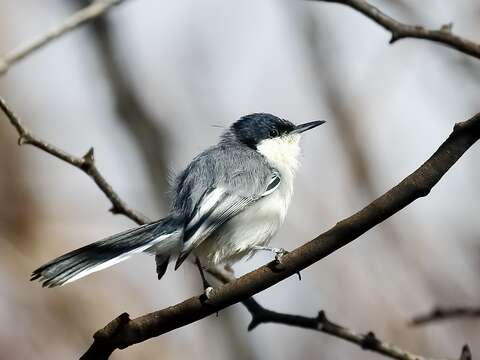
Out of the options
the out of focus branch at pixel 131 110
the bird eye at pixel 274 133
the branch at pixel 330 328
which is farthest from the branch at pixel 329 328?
the out of focus branch at pixel 131 110

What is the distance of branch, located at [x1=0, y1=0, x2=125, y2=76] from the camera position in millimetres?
2531

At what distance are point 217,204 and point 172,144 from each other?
2.85m

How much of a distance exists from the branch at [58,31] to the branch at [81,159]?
130 mm

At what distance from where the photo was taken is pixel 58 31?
2.71 metres

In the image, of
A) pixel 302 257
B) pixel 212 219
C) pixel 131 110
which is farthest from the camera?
pixel 131 110

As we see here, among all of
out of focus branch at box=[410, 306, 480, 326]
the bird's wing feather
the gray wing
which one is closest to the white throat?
the gray wing

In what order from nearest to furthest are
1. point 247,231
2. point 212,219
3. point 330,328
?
1. point 330,328
2. point 212,219
3. point 247,231

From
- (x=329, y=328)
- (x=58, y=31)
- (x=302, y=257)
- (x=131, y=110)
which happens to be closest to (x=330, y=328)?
(x=329, y=328)

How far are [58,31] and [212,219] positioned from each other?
93 centimetres

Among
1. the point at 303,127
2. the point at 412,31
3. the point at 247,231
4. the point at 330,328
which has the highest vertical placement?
the point at 303,127

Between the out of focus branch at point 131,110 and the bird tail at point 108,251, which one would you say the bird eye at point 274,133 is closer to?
the bird tail at point 108,251

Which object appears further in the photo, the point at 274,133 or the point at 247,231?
the point at 274,133

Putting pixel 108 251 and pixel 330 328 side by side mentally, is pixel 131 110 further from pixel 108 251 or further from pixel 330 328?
pixel 330 328

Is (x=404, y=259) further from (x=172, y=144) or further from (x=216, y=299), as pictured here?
(x=216, y=299)
